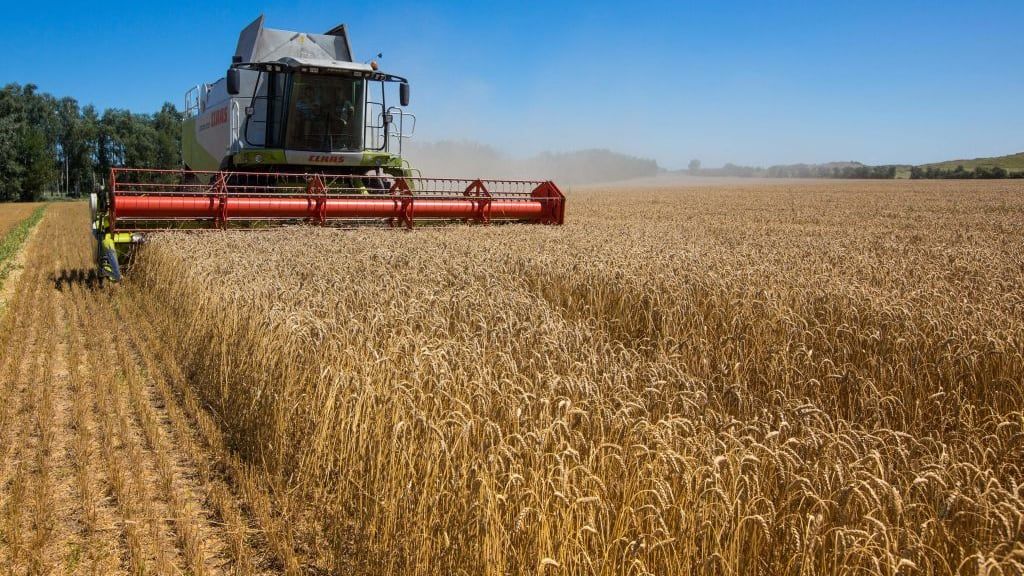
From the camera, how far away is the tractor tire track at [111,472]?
9.98 ft

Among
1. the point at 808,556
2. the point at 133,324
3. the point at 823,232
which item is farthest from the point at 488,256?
the point at 823,232

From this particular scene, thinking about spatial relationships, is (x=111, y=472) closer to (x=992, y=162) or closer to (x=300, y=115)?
(x=300, y=115)

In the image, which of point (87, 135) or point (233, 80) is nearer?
point (233, 80)

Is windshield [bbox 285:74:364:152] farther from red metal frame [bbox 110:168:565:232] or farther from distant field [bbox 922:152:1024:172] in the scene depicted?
distant field [bbox 922:152:1024:172]

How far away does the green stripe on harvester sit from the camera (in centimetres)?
1088

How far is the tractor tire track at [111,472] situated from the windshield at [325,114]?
5813 mm

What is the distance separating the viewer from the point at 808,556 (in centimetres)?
186

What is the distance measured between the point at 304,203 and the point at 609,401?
7.79 meters

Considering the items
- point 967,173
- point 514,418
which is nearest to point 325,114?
point 514,418

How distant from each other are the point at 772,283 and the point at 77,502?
5.01 metres

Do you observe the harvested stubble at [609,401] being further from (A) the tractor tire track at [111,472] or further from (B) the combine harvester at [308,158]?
(B) the combine harvester at [308,158]

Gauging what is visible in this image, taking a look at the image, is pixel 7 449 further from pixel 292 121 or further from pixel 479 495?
pixel 292 121

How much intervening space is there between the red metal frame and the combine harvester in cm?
2

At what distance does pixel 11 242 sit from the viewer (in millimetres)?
15000
